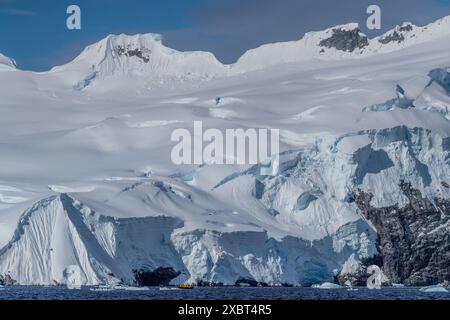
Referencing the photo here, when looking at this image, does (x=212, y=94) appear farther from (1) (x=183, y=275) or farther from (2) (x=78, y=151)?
(1) (x=183, y=275)

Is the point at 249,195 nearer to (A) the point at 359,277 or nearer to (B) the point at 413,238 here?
(A) the point at 359,277

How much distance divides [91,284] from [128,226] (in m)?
8.23

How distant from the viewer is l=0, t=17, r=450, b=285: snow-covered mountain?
102m

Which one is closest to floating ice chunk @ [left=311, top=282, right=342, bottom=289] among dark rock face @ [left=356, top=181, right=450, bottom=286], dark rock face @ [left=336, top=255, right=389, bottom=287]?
dark rock face @ [left=336, top=255, right=389, bottom=287]

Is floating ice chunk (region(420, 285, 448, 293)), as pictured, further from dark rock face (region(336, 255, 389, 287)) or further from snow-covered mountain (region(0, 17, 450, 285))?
snow-covered mountain (region(0, 17, 450, 285))

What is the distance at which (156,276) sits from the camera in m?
104

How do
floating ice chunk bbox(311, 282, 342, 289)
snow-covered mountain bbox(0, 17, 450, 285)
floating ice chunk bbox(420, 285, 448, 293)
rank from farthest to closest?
floating ice chunk bbox(311, 282, 342, 289) < snow-covered mountain bbox(0, 17, 450, 285) < floating ice chunk bbox(420, 285, 448, 293)

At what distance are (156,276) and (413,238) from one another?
1219 inches

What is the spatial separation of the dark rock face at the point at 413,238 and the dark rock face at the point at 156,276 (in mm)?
24251

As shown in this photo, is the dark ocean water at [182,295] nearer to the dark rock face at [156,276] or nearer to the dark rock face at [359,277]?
the dark rock face at [156,276]

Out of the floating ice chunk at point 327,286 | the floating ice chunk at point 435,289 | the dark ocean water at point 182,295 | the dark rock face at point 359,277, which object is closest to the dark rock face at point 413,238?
the dark rock face at point 359,277

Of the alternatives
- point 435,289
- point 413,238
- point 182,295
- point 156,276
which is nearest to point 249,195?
point 413,238

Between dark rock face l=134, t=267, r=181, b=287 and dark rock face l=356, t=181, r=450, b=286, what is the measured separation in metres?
24.3
